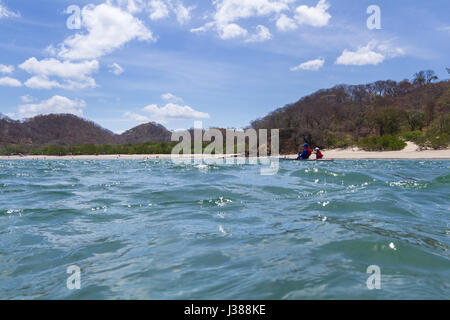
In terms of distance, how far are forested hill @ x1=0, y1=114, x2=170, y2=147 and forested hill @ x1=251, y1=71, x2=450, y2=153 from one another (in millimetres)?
46524

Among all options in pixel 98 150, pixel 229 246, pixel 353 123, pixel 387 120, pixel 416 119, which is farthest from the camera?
pixel 98 150

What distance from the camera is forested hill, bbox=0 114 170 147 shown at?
79875 mm

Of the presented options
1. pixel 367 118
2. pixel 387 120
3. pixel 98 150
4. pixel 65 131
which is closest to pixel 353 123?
pixel 367 118

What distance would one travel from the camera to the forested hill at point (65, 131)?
79.9 meters

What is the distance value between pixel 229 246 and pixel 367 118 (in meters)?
36.4

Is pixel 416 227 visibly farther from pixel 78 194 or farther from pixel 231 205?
pixel 78 194

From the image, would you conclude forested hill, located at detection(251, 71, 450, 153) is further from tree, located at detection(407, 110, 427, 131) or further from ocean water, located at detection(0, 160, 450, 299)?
ocean water, located at detection(0, 160, 450, 299)

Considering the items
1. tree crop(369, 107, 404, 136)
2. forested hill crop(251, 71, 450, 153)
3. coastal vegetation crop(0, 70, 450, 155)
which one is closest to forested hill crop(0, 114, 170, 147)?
coastal vegetation crop(0, 70, 450, 155)

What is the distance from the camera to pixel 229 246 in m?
3.36

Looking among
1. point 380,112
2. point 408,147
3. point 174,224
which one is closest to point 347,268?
point 174,224

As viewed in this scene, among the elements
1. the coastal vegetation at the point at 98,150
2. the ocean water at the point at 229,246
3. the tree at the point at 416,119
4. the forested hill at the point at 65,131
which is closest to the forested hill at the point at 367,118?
the tree at the point at 416,119

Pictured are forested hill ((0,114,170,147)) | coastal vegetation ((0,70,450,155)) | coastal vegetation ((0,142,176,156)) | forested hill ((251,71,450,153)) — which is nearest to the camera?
coastal vegetation ((0,70,450,155))

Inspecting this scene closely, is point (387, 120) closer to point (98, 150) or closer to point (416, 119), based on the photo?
point (416, 119)
